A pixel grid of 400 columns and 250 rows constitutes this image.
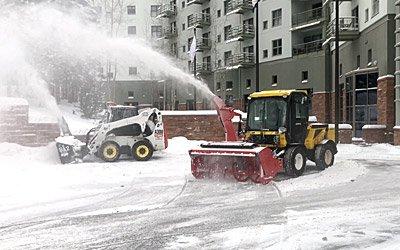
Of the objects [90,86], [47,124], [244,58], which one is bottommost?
[47,124]

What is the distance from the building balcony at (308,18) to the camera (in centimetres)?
3713

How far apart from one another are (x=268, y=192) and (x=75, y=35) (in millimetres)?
9912

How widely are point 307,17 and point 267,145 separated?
2967 cm

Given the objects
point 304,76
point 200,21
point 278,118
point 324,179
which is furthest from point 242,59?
point 324,179

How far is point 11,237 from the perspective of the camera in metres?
6.50

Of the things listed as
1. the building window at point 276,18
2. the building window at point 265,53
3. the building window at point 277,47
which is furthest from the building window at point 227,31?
the building window at point 277,47

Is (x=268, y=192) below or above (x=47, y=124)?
below

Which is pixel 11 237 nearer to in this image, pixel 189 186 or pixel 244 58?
pixel 189 186

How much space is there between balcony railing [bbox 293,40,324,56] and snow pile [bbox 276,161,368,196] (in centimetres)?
2521

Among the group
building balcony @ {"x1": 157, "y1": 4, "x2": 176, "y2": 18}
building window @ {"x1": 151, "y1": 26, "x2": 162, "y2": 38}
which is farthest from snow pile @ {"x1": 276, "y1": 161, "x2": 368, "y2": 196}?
building window @ {"x1": 151, "y1": 26, "x2": 162, "y2": 38}

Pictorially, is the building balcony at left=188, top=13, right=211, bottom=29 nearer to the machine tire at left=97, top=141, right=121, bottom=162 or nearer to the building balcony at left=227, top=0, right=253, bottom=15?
the building balcony at left=227, top=0, right=253, bottom=15

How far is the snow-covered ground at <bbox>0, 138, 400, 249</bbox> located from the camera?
20.5 feet

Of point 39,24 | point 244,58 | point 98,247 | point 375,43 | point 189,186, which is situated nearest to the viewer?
point 98,247

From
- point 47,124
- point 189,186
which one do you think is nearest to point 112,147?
point 47,124
